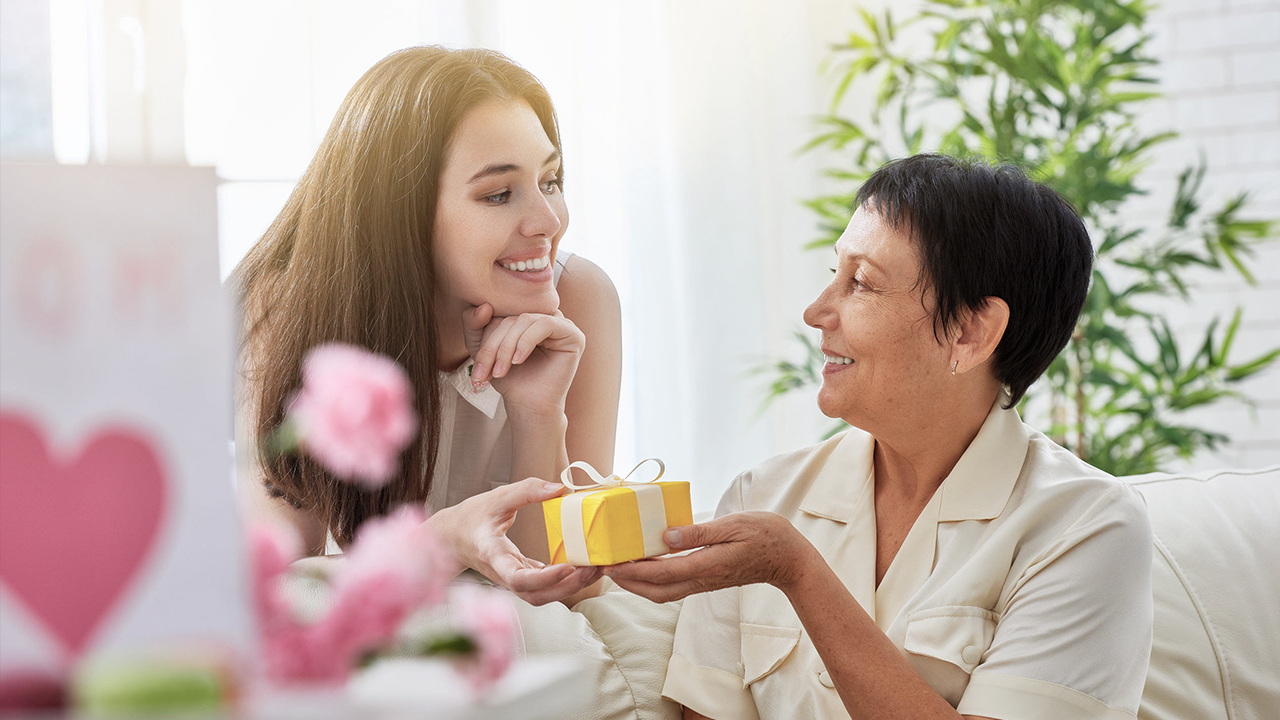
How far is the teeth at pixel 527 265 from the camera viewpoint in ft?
5.17

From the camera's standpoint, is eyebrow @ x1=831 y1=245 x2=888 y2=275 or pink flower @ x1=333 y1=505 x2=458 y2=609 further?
eyebrow @ x1=831 y1=245 x2=888 y2=275

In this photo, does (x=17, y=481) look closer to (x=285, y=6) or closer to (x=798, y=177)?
(x=285, y=6)

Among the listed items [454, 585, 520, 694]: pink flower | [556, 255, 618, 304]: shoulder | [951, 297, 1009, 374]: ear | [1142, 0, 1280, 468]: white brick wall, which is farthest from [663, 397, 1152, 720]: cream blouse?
[1142, 0, 1280, 468]: white brick wall

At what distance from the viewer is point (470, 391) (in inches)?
66.4

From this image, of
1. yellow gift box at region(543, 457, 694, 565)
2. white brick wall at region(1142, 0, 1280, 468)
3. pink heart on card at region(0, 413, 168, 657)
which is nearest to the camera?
pink heart on card at region(0, 413, 168, 657)

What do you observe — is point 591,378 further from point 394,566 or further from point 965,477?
point 394,566

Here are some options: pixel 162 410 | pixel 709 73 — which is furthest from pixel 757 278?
pixel 162 410

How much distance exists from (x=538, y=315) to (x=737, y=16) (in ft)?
6.40

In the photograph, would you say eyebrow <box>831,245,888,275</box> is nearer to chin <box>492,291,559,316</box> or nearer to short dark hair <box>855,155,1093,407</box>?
short dark hair <box>855,155,1093,407</box>

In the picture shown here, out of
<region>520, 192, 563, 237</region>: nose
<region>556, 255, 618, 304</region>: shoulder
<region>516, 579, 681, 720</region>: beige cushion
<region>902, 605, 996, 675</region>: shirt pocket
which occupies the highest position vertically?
<region>520, 192, 563, 237</region>: nose

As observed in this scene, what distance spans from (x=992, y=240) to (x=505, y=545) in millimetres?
753

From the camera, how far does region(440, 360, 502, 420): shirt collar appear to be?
169 centimetres

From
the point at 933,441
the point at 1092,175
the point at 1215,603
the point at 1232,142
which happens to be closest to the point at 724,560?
the point at 933,441

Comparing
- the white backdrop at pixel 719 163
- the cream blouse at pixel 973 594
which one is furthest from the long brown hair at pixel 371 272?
the white backdrop at pixel 719 163
